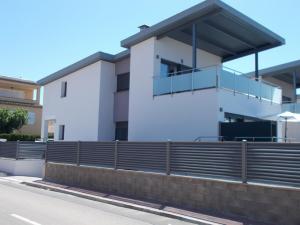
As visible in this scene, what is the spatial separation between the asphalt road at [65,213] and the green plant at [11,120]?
28646 millimetres

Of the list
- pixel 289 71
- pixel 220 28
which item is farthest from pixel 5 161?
→ pixel 289 71

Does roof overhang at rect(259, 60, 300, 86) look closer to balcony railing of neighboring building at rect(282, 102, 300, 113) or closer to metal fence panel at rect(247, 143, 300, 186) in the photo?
balcony railing of neighboring building at rect(282, 102, 300, 113)

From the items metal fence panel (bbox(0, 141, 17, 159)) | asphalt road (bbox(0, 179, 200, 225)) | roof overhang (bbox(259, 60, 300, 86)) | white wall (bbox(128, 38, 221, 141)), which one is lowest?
asphalt road (bbox(0, 179, 200, 225))

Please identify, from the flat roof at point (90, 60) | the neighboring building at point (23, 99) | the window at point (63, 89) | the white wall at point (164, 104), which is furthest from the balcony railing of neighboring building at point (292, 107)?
the neighboring building at point (23, 99)

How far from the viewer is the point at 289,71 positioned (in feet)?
85.2

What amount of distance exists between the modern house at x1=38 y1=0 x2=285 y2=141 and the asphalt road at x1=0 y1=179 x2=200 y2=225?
642 centimetres

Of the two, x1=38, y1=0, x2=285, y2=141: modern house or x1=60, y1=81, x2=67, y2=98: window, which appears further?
x1=60, y1=81, x2=67, y2=98: window

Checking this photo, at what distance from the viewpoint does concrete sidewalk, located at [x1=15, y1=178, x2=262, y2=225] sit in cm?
919

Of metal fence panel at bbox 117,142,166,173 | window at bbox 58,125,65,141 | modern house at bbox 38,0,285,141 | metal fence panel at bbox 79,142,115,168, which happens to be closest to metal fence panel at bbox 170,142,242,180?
metal fence panel at bbox 117,142,166,173


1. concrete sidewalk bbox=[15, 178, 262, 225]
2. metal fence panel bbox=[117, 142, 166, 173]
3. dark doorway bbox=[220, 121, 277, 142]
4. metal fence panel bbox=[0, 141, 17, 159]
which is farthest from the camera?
metal fence panel bbox=[0, 141, 17, 159]

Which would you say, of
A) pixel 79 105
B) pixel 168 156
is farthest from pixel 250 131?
pixel 79 105

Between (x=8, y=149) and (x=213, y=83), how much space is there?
12883 mm

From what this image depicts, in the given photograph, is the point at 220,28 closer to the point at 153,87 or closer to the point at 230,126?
the point at 153,87

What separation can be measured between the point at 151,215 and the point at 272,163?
335 cm
